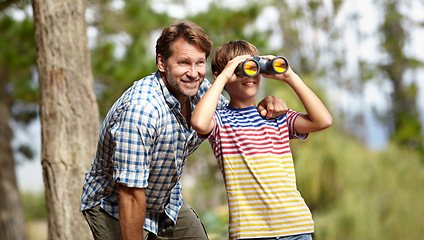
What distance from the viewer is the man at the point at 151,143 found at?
6.98 feet

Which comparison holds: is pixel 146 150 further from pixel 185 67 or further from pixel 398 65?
pixel 398 65

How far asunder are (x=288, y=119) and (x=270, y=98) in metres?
0.13

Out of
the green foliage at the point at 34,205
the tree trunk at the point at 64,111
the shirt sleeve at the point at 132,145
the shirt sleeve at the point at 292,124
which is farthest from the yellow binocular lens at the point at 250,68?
the green foliage at the point at 34,205

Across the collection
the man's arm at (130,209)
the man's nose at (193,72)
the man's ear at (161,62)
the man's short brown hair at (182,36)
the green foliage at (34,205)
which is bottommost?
the green foliage at (34,205)

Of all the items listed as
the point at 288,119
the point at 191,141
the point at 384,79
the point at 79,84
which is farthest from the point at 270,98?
the point at 384,79

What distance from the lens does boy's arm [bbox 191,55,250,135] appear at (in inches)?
81.8

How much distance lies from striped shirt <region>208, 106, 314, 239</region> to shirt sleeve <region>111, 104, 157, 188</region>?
A: 0.90 ft

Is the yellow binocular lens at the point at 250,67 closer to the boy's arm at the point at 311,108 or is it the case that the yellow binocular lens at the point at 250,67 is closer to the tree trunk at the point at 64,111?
the boy's arm at the point at 311,108

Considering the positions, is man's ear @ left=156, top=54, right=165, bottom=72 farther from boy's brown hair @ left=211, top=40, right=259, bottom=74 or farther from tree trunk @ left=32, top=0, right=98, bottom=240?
tree trunk @ left=32, top=0, right=98, bottom=240

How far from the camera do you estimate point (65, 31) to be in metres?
3.54

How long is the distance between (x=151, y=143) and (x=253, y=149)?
0.42m

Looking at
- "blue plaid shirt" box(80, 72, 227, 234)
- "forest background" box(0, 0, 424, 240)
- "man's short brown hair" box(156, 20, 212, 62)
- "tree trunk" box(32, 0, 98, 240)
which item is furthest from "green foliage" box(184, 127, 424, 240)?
"man's short brown hair" box(156, 20, 212, 62)

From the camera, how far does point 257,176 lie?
6.97 feet

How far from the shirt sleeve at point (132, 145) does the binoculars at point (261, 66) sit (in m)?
0.41
